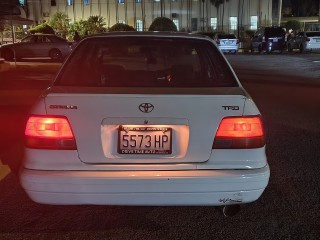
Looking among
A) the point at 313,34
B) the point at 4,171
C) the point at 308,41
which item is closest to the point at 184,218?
the point at 4,171

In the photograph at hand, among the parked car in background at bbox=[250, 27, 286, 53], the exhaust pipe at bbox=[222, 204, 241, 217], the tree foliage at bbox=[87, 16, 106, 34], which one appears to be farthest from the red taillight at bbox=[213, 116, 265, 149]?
the tree foliage at bbox=[87, 16, 106, 34]

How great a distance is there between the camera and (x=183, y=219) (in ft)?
13.4

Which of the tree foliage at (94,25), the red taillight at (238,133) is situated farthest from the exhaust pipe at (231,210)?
the tree foliage at (94,25)

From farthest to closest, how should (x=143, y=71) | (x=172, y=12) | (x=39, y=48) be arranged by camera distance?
1. (x=172, y=12)
2. (x=39, y=48)
3. (x=143, y=71)

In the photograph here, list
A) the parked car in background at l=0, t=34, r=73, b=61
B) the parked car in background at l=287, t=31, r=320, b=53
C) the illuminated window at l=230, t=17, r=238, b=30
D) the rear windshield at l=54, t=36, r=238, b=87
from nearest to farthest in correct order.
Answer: the rear windshield at l=54, t=36, r=238, b=87, the parked car in background at l=0, t=34, r=73, b=61, the parked car in background at l=287, t=31, r=320, b=53, the illuminated window at l=230, t=17, r=238, b=30

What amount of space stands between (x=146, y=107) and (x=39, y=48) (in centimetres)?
2249

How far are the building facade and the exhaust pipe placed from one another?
48.1 meters

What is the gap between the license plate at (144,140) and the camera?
3.36 meters

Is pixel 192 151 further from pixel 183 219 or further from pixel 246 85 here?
pixel 246 85

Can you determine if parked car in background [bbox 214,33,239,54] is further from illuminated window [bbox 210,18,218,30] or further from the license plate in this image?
the license plate

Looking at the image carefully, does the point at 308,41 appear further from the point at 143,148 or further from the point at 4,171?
the point at 143,148

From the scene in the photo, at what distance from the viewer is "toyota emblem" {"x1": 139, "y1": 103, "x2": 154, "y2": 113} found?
334cm

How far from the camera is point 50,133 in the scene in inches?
135

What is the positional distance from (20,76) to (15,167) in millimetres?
10880
